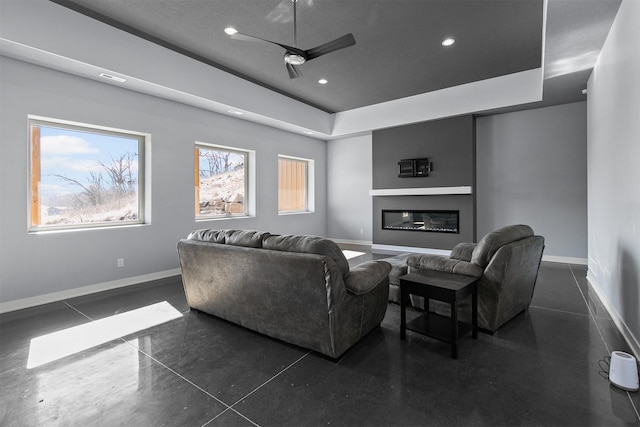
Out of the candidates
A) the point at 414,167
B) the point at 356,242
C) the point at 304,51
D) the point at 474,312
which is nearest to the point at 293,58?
the point at 304,51

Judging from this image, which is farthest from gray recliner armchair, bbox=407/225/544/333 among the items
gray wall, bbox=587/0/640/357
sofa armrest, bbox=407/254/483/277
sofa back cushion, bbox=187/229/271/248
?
sofa back cushion, bbox=187/229/271/248

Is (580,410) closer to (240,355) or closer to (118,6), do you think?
(240,355)

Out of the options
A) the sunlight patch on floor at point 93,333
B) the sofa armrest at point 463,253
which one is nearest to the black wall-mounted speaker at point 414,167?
the sofa armrest at point 463,253

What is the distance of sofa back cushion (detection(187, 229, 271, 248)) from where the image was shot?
262 cm

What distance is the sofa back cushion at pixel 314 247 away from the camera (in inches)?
88.0

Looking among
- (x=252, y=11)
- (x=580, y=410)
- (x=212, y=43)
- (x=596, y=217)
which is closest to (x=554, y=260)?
(x=596, y=217)

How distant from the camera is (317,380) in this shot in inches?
80.7

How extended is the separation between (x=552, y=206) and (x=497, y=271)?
4164 mm

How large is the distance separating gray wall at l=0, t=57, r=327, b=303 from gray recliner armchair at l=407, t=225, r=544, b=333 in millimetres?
3901

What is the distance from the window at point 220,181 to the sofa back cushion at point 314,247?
12.2 ft

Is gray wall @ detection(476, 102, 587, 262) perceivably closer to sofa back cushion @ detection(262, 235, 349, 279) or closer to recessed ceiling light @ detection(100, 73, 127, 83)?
sofa back cushion @ detection(262, 235, 349, 279)

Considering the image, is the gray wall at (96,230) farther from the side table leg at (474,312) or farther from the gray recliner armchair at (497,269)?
the side table leg at (474,312)

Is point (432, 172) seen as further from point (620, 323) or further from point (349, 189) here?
point (620, 323)

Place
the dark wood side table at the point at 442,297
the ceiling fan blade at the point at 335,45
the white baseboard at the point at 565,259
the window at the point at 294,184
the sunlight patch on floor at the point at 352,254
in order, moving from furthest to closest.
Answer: the window at the point at 294,184 → the sunlight patch on floor at the point at 352,254 → the white baseboard at the point at 565,259 → the ceiling fan blade at the point at 335,45 → the dark wood side table at the point at 442,297
